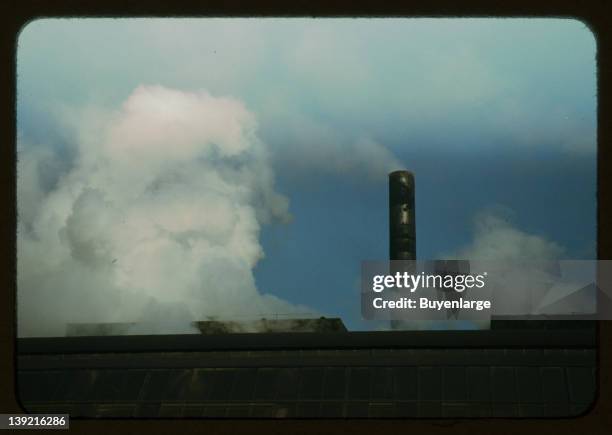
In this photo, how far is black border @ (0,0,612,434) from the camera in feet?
8.14

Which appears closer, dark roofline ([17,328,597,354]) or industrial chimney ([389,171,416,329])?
dark roofline ([17,328,597,354])

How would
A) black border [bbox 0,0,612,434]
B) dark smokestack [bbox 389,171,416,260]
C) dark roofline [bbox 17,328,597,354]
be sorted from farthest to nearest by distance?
dark smokestack [bbox 389,171,416,260], dark roofline [bbox 17,328,597,354], black border [bbox 0,0,612,434]

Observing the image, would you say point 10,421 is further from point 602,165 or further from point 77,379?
point 602,165

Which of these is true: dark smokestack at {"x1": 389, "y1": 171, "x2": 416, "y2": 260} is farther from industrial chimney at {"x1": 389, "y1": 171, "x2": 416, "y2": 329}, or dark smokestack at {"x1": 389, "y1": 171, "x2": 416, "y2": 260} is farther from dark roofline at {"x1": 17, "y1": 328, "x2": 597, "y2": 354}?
dark roofline at {"x1": 17, "y1": 328, "x2": 597, "y2": 354}

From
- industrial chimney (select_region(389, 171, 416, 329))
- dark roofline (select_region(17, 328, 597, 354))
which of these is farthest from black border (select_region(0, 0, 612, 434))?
industrial chimney (select_region(389, 171, 416, 329))

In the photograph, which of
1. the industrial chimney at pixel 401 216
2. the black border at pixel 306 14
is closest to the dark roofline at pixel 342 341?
the black border at pixel 306 14

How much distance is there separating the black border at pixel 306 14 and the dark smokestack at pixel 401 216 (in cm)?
1195

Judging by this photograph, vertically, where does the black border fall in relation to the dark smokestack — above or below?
below

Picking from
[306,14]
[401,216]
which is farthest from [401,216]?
[306,14]

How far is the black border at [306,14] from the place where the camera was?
248cm

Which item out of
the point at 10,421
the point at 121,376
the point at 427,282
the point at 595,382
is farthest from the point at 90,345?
the point at 595,382

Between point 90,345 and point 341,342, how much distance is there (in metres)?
1.82

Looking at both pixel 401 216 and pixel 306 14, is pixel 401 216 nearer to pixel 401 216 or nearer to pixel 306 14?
pixel 401 216

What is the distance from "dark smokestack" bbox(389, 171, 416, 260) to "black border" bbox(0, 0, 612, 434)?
11947 millimetres
